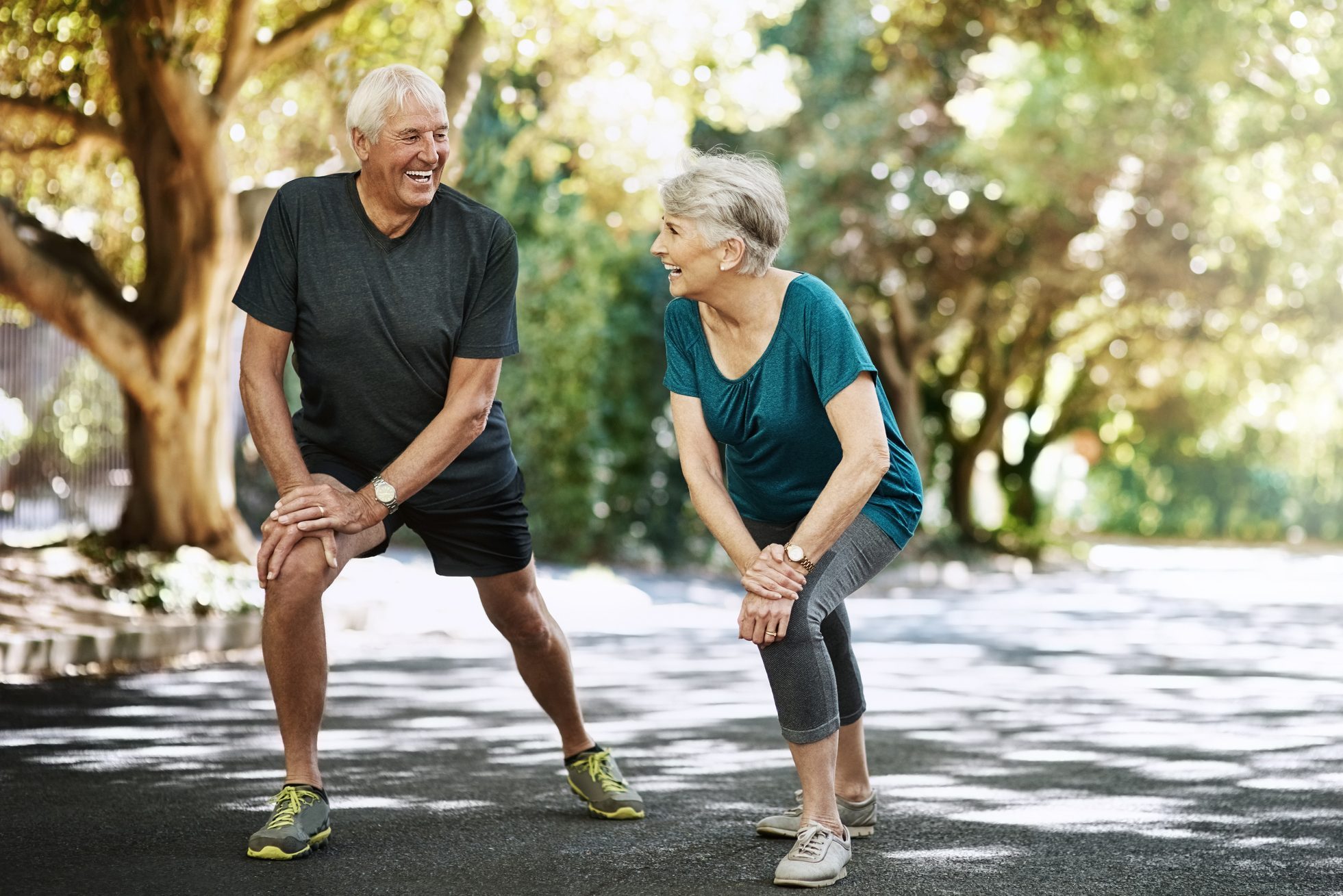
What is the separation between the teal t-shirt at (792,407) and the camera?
4.38 meters

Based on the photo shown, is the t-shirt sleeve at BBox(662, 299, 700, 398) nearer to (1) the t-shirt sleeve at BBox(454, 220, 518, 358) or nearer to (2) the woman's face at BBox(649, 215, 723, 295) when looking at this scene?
(2) the woman's face at BBox(649, 215, 723, 295)

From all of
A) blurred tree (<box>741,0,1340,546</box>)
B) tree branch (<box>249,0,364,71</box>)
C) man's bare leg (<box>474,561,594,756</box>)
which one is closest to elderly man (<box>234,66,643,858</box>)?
man's bare leg (<box>474,561,594,756</box>)

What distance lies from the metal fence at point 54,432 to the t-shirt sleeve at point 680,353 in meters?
14.6

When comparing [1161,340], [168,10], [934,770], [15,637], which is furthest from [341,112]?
[1161,340]

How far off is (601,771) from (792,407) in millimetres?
1453

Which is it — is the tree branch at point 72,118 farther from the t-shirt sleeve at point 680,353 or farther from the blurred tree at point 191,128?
the t-shirt sleeve at point 680,353

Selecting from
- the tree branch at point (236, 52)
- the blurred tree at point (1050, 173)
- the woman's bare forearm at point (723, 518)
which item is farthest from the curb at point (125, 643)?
the blurred tree at point (1050, 173)

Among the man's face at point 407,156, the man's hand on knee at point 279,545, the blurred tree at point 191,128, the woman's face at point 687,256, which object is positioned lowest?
the man's hand on knee at point 279,545

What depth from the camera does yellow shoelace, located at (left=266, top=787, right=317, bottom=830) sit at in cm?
435

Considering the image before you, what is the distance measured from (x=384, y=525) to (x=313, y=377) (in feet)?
1.58

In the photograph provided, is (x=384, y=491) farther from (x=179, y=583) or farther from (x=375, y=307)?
(x=179, y=583)

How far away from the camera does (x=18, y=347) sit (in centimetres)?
1875

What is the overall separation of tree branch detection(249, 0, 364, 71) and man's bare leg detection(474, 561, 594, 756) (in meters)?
8.06

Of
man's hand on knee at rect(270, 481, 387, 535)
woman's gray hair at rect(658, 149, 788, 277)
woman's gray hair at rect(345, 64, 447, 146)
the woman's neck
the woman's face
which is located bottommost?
man's hand on knee at rect(270, 481, 387, 535)
